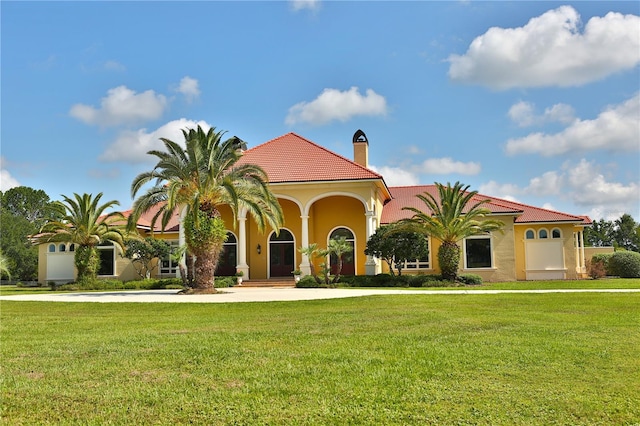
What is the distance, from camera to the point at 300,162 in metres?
32.6

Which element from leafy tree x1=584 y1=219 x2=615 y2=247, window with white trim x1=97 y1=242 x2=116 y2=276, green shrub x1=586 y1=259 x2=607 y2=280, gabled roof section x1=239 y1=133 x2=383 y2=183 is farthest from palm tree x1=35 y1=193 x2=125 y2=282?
leafy tree x1=584 y1=219 x2=615 y2=247

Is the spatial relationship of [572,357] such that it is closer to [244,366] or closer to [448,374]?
[448,374]

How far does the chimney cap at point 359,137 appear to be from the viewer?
37.1m

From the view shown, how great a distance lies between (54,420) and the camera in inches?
208

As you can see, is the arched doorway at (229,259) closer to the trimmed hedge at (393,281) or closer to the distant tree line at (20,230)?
the trimmed hedge at (393,281)

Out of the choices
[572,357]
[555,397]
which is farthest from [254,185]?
[555,397]

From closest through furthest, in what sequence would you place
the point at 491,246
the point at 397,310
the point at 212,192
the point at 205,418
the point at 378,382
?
the point at 205,418 → the point at 378,382 → the point at 397,310 → the point at 212,192 → the point at 491,246

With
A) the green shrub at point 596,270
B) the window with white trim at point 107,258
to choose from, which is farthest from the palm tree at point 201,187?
the green shrub at point 596,270

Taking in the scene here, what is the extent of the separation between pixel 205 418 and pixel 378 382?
6.68 feet

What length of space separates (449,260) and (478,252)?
22.7 feet

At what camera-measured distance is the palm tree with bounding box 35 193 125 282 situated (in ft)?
101

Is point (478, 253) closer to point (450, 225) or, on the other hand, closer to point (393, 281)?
point (450, 225)

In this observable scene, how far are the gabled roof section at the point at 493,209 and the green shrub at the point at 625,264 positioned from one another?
2.73 m

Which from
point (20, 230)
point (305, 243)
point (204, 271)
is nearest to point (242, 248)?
point (305, 243)
